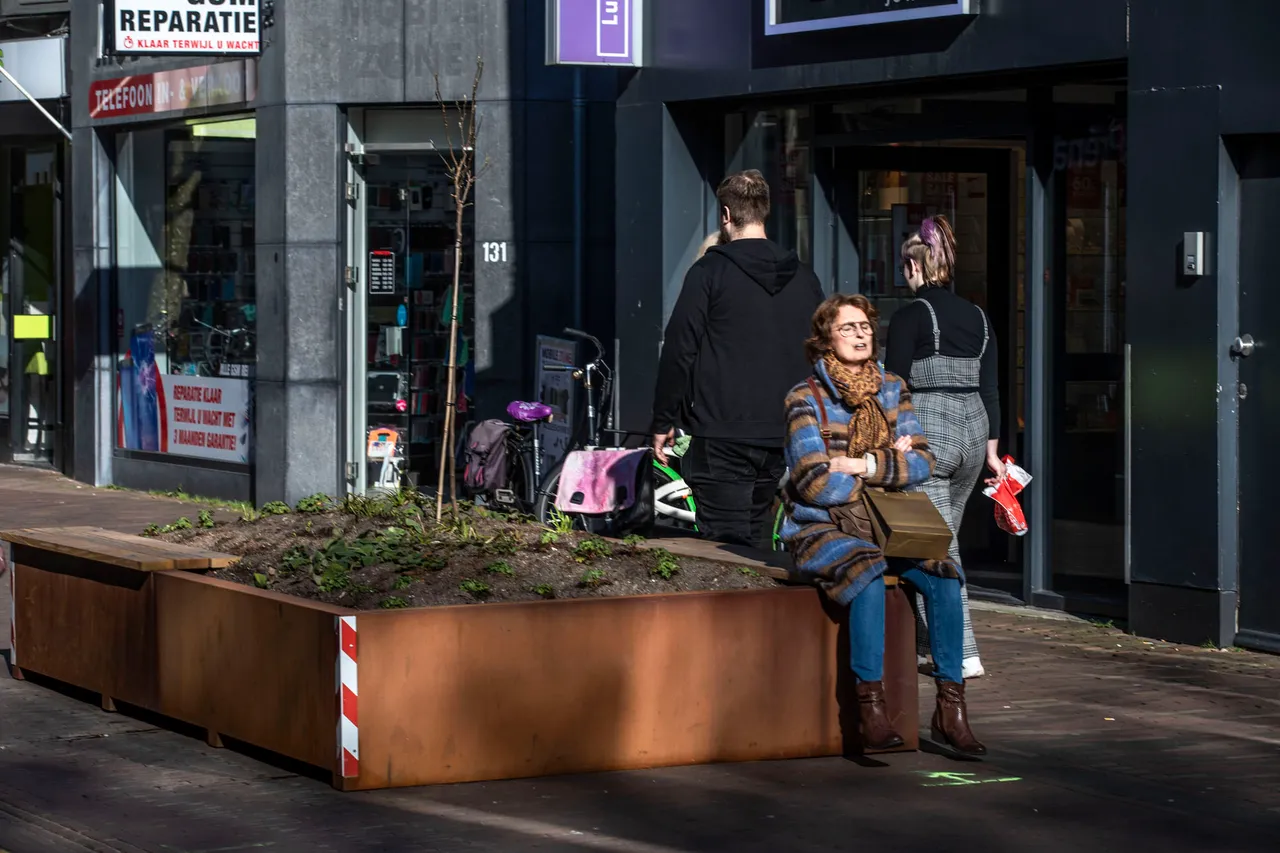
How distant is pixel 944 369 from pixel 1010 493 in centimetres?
105

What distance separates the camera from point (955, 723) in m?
6.81

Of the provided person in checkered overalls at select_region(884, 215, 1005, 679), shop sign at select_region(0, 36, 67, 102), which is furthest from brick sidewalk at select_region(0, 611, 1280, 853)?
shop sign at select_region(0, 36, 67, 102)

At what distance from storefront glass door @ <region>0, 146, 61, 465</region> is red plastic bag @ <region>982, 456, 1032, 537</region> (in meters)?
11.8

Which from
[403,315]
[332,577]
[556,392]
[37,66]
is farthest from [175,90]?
[332,577]

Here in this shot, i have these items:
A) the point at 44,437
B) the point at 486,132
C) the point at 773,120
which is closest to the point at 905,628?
the point at 773,120

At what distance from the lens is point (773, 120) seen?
11727mm

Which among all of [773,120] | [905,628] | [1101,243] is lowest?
[905,628]

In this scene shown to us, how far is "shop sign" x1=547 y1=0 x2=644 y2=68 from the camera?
38.4ft

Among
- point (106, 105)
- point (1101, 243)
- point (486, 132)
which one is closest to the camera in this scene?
point (1101, 243)

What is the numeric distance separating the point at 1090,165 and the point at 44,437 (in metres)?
12.2

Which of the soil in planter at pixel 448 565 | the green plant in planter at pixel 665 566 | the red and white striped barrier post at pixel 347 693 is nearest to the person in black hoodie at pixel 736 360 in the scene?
the soil in planter at pixel 448 565

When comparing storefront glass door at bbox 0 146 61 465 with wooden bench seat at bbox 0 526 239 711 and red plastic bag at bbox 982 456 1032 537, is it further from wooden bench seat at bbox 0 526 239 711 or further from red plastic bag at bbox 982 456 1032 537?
red plastic bag at bbox 982 456 1032 537

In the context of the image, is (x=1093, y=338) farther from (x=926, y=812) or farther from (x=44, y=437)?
(x=44, y=437)

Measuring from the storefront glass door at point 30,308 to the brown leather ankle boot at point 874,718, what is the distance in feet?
44.1
